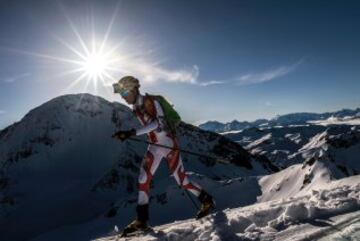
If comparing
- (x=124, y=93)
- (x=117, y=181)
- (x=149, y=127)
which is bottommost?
(x=149, y=127)

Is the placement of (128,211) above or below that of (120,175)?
below

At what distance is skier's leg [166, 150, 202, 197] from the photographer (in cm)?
930

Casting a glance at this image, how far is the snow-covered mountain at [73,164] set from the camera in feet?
328

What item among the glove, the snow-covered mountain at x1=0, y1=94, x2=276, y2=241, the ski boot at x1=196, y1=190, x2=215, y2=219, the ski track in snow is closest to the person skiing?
the glove

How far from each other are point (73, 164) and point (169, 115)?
4903 inches

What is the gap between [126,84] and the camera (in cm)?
879

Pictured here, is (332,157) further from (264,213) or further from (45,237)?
(45,237)

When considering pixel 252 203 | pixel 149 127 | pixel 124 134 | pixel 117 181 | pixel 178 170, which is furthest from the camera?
pixel 117 181

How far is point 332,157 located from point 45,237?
58.4m

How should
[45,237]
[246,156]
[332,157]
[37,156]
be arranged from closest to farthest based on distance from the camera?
[332,157] < [45,237] < [37,156] < [246,156]

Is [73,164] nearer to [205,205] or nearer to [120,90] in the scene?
[205,205]

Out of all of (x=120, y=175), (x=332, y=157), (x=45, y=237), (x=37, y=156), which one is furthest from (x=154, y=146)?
(x=37, y=156)

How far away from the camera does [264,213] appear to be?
22.7 feet

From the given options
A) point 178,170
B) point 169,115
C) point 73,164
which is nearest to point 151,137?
point 169,115
